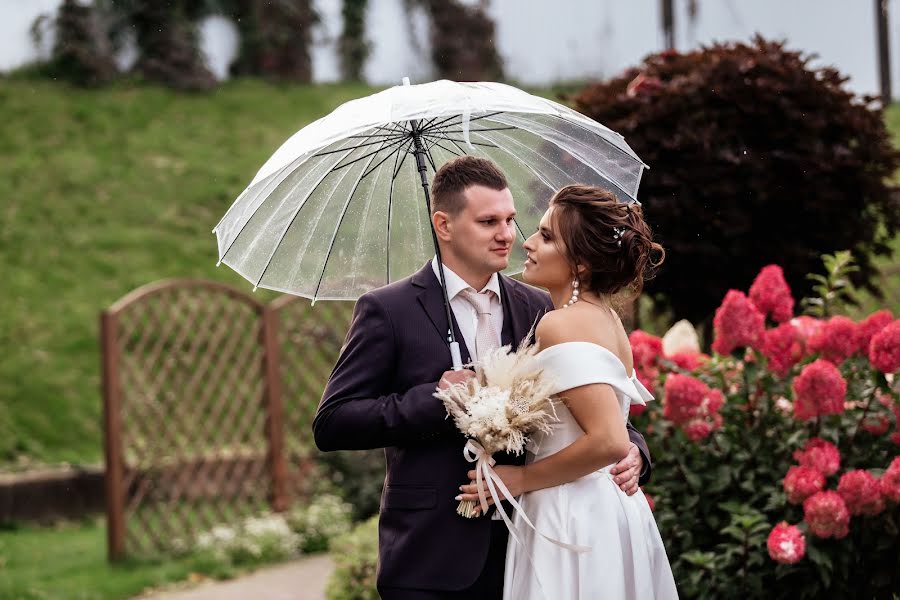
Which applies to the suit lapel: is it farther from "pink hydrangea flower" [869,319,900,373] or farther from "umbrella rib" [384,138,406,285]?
"pink hydrangea flower" [869,319,900,373]

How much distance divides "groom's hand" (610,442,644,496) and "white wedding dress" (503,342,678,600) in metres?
0.04

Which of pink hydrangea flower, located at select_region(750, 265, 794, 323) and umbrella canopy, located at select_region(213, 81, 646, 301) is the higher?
umbrella canopy, located at select_region(213, 81, 646, 301)

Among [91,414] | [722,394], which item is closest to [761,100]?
[722,394]

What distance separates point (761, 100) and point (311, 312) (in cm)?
515

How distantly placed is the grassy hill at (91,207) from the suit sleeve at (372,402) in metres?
7.61

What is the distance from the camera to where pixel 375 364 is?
94.7 inches

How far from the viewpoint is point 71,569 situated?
22.2 feet

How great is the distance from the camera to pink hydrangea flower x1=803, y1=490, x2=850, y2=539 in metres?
3.14

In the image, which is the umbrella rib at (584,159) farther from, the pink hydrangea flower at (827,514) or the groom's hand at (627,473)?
the pink hydrangea flower at (827,514)

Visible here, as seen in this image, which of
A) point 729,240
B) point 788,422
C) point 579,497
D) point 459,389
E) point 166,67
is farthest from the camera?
point 166,67

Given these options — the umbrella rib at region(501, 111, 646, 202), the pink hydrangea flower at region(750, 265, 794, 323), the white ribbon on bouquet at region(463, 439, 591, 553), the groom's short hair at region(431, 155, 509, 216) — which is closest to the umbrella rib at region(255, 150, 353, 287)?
the groom's short hair at region(431, 155, 509, 216)

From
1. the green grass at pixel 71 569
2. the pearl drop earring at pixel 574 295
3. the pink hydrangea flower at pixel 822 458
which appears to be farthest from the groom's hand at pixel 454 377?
the green grass at pixel 71 569

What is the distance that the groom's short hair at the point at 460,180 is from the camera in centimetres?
244

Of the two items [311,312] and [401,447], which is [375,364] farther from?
[311,312]
